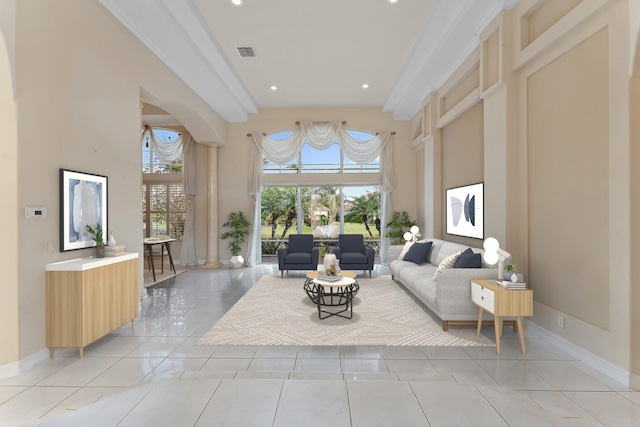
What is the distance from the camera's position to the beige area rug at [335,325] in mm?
3703

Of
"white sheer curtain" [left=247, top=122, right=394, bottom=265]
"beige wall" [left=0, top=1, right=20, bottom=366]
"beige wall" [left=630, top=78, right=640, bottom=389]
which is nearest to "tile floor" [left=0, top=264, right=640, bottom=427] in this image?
"beige wall" [left=630, top=78, right=640, bottom=389]

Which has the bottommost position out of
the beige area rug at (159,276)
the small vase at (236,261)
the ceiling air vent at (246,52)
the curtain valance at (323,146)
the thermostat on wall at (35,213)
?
the beige area rug at (159,276)

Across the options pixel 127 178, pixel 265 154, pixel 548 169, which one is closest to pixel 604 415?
pixel 548 169

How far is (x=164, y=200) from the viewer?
9461 millimetres

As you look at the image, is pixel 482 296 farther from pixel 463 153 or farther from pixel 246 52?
pixel 246 52

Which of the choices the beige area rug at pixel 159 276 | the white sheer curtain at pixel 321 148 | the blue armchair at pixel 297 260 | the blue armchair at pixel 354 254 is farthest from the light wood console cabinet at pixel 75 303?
the white sheer curtain at pixel 321 148

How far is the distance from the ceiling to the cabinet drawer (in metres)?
3.59

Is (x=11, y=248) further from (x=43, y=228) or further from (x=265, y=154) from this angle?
(x=265, y=154)

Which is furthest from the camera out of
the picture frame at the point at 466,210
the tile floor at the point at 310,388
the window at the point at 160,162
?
the window at the point at 160,162

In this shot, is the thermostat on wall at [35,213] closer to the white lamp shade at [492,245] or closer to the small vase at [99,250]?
the small vase at [99,250]

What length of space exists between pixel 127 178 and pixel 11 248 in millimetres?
1981

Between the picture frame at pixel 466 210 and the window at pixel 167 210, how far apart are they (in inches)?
283

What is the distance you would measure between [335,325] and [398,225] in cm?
485

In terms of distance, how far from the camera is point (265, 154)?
9.15 metres
